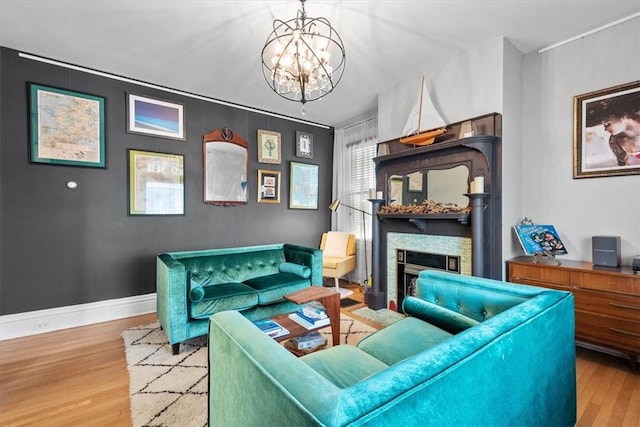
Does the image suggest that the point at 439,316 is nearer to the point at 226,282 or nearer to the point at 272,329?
the point at 272,329

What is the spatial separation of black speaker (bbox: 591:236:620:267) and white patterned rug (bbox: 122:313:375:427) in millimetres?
2019

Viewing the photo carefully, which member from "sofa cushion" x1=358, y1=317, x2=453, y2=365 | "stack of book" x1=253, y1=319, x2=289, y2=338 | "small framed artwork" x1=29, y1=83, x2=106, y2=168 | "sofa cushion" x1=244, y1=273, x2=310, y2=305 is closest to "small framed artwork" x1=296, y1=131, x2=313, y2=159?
"sofa cushion" x1=244, y1=273, x2=310, y2=305

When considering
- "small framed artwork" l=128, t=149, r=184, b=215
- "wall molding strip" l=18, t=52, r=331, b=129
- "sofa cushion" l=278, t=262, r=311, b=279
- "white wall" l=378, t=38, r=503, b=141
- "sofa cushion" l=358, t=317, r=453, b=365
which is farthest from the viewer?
"small framed artwork" l=128, t=149, r=184, b=215

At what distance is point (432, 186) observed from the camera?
Answer: 313 cm

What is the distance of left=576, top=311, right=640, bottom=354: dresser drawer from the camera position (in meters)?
2.03

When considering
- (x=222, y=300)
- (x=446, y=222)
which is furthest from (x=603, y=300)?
(x=222, y=300)

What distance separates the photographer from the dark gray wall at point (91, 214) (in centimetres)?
279

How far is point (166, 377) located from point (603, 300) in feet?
10.9

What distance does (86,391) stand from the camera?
6.29 ft

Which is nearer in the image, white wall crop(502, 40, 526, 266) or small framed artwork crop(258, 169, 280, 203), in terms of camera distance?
white wall crop(502, 40, 526, 266)

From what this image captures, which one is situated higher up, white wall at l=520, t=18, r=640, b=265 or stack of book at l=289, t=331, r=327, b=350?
white wall at l=520, t=18, r=640, b=265

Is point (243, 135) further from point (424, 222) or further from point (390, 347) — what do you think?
point (390, 347)

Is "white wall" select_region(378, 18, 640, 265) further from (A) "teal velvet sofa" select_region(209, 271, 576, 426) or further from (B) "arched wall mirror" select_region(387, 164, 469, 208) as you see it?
(A) "teal velvet sofa" select_region(209, 271, 576, 426)

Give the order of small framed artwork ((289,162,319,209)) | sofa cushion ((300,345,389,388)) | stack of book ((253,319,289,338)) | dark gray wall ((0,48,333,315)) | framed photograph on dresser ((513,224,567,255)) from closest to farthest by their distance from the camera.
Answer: sofa cushion ((300,345,389,388)), stack of book ((253,319,289,338)), framed photograph on dresser ((513,224,567,255)), dark gray wall ((0,48,333,315)), small framed artwork ((289,162,319,209))
